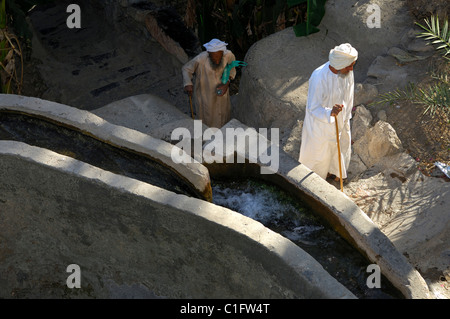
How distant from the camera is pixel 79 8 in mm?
11594

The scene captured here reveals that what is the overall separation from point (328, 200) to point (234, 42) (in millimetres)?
5512

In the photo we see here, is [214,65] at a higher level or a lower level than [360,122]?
higher

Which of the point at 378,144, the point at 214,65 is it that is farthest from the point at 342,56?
the point at 214,65

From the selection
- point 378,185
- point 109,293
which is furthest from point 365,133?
point 109,293

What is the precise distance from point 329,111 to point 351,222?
1290 mm

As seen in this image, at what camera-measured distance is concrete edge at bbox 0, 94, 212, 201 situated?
16.6ft

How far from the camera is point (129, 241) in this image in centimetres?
471

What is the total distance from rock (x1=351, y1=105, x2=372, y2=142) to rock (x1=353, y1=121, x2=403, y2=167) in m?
0.17

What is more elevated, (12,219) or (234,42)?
(234,42)

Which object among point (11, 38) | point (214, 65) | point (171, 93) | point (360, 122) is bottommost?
point (171, 93)

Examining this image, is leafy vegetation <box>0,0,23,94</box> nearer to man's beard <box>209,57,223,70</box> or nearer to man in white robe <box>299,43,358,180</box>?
man's beard <box>209,57,223,70</box>

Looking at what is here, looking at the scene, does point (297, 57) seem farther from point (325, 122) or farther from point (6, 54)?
point (6, 54)

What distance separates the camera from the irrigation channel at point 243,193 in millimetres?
4734
